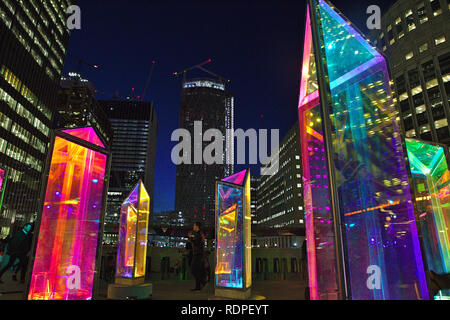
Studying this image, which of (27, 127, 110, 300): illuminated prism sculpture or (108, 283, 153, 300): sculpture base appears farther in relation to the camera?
(108, 283, 153, 300): sculpture base

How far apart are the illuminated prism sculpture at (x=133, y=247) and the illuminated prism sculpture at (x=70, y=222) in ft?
10.1

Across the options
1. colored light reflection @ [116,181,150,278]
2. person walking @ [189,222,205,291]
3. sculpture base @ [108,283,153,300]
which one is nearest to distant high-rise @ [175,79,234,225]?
colored light reflection @ [116,181,150,278]

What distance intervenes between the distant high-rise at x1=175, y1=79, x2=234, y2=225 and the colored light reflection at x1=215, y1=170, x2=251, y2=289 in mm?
130558

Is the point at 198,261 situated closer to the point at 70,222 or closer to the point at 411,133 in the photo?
the point at 70,222

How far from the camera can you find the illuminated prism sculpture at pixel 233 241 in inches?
247

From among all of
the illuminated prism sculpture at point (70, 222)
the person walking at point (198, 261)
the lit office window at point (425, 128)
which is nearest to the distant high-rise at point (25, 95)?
the person walking at point (198, 261)

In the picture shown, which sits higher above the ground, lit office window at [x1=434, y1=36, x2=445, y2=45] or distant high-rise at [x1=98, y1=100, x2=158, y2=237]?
distant high-rise at [x1=98, y1=100, x2=158, y2=237]

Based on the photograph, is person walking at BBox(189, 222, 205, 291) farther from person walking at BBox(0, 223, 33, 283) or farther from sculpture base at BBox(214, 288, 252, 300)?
person walking at BBox(0, 223, 33, 283)

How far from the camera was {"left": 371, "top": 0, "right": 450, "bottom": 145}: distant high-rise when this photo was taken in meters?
41.3

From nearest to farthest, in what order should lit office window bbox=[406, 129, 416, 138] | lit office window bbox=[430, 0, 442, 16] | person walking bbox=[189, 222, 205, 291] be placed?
person walking bbox=[189, 222, 205, 291]
lit office window bbox=[430, 0, 442, 16]
lit office window bbox=[406, 129, 416, 138]

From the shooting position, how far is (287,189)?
82.6m

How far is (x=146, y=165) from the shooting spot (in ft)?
470

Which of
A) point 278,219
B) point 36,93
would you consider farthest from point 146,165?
point 36,93

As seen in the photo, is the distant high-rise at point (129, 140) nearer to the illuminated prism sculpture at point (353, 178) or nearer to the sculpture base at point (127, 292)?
the sculpture base at point (127, 292)
